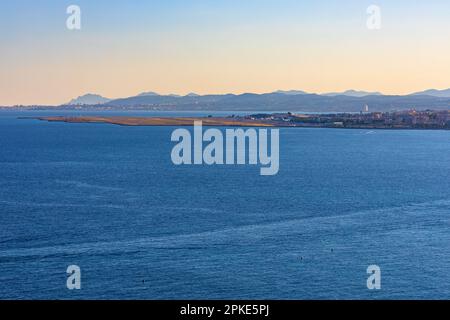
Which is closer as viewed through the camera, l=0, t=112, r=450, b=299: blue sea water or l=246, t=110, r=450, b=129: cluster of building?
l=0, t=112, r=450, b=299: blue sea water

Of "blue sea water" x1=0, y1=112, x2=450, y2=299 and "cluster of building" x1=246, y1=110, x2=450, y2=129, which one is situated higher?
"cluster of building" x1=246, y1=110, x2=450, y2=129

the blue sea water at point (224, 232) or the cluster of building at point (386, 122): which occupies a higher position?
the cluster of building at point (386, 122)

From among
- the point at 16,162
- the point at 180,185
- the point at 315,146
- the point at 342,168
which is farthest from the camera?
the point at 315,146

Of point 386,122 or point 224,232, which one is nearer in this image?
point 224,232

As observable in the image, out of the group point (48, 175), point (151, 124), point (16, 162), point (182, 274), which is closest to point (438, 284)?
point (182, 274)

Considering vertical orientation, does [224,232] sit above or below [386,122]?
below

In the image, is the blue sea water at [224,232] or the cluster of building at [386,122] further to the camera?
the cluster of building at [386,122]
